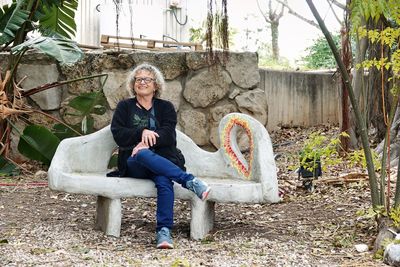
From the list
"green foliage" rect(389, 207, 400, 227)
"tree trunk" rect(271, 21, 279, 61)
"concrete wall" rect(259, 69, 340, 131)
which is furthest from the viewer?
"tree trunk" rect(271, 21, 279, 61)

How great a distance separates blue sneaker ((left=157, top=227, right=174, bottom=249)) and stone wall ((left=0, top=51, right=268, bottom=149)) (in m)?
3.15

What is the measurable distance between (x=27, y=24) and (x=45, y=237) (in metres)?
3.04

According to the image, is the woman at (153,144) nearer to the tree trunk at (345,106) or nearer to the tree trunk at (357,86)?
the tree trunk at (345,106)

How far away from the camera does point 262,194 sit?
436cm

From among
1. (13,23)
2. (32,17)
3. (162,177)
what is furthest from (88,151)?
(32,17)

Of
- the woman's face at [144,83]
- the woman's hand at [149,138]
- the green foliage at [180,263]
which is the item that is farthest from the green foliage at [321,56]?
the green foliage at [180,263]

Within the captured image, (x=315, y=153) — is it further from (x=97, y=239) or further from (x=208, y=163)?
(x=97, y=239)

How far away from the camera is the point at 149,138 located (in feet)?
14.7

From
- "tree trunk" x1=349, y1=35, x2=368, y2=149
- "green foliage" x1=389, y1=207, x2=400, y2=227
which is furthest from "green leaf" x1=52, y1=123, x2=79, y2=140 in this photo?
"green foliage" x1=389, y1=207, x2=400, y2=227

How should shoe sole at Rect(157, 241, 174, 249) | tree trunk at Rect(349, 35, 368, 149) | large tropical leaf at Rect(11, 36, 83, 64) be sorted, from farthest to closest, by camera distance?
tree trunk at Rect(349, 35, 368, 149)
large tropical leaf at Rect(11, 36, 83, 64)
shoe sole at Rect(157, 241, 174, 249)

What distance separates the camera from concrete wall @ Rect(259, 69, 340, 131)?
901cm

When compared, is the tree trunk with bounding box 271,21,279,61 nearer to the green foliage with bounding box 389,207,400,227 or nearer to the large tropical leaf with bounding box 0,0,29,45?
the large tropical leaf with bounding box 0,0,29,45

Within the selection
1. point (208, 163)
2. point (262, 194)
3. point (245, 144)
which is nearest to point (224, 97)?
point (245, 144)

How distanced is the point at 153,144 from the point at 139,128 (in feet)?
0.50
